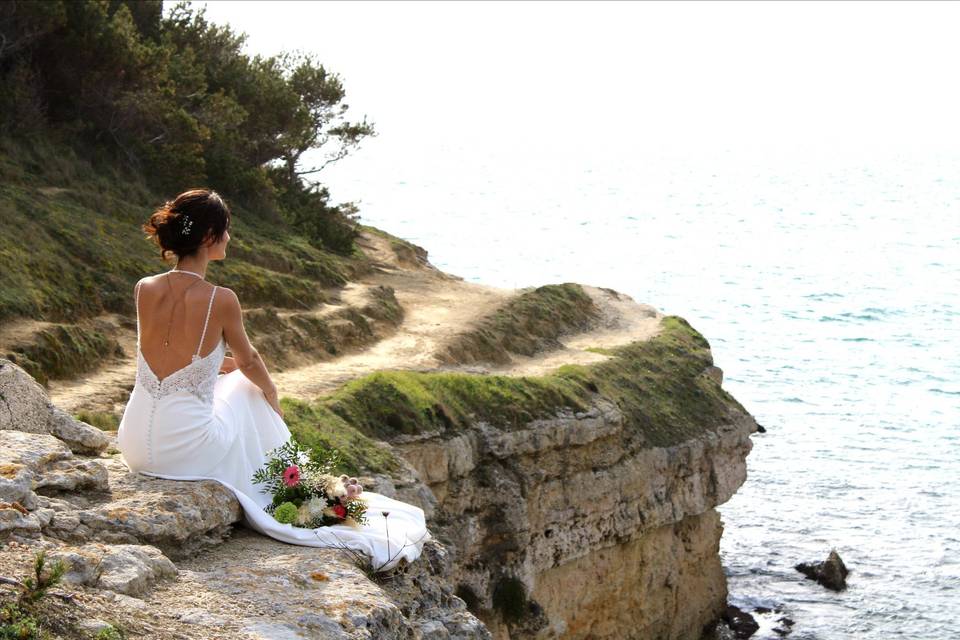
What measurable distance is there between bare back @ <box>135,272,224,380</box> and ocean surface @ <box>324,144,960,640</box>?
82.6ft

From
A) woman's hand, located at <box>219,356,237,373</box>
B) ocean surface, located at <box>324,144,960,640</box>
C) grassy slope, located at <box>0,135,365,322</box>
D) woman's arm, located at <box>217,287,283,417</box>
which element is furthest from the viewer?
ocean surface, located at <box>324,144,960,640</box>

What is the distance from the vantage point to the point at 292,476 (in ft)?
35.4

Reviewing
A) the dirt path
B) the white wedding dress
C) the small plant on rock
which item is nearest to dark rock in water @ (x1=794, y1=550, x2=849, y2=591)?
the dirt path

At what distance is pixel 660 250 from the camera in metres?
98.1

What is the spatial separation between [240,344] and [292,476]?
1.27 m

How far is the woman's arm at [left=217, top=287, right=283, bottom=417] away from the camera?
423 inches

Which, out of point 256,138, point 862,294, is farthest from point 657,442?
point 862,294

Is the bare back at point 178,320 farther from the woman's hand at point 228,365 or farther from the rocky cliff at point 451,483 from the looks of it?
the rocky cliff at point 451,483

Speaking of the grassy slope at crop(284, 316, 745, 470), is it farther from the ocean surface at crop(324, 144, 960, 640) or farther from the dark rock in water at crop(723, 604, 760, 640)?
the ocean surface at crop(324, 144, 960, 640)

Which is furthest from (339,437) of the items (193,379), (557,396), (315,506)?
(193,379)

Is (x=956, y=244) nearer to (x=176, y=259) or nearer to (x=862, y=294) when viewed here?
(x=862, y=294)

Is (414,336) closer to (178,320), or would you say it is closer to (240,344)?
(240,344)

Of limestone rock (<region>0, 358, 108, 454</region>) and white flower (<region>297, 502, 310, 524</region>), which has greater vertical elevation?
limestone rock (<region>0, 358, 108, 454</region>)

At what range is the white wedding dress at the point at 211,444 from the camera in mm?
10688
